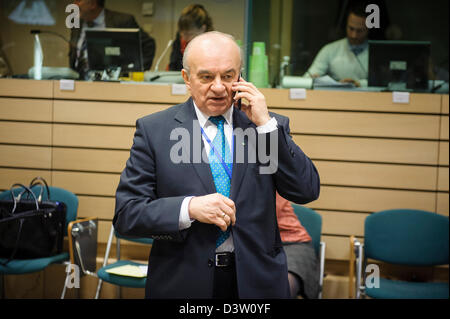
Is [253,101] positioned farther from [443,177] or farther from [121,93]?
[443,177]

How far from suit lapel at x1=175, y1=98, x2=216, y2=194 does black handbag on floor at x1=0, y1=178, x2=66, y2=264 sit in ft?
5.06

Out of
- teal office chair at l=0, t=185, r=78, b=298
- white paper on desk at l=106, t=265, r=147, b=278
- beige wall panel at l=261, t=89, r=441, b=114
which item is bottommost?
white paper on desk at l=106, t=265, r=147, b=278

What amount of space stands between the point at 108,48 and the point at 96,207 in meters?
1.22

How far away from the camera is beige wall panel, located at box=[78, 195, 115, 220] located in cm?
250

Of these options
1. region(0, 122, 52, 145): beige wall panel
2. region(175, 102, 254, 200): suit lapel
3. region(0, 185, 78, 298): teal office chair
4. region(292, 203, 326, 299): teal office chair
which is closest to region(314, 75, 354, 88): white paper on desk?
region(292, 203, 326, 299): teal office chair

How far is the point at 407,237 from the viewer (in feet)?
10.4

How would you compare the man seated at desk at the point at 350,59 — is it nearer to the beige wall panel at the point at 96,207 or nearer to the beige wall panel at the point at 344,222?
→ the beige wall panel at the point at 344,222

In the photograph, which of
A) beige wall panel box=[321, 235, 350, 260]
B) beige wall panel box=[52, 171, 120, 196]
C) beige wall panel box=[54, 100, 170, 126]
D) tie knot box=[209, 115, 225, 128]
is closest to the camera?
tie knot box=[209, 115, 225, 128]

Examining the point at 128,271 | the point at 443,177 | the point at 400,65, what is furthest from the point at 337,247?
the point at 128,271

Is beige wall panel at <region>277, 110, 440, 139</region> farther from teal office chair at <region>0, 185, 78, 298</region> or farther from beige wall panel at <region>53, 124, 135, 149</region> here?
teal office chair at <region>0, 185, 78, 298</region>

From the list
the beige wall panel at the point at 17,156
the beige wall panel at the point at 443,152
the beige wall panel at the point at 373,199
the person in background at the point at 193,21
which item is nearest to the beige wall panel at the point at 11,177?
the beige wall panel at the point at 17,156
